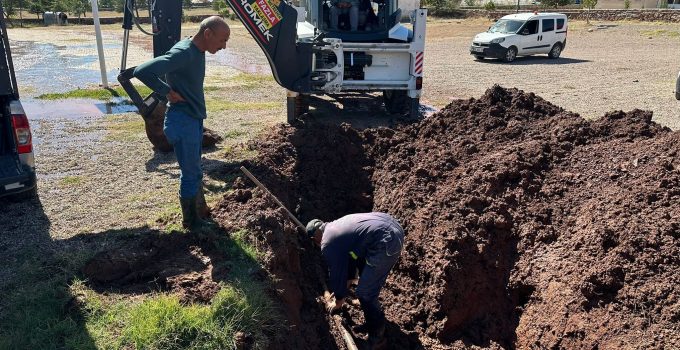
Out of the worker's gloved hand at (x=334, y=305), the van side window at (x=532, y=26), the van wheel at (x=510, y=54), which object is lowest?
the worker's gloved hand at (x=334, y=305)

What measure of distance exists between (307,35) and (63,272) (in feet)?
22.5

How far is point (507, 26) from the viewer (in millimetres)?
21406

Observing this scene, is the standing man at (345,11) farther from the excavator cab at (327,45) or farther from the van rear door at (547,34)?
the van rear door at (547,34)

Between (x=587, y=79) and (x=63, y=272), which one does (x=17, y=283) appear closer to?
(x=63, y=272)

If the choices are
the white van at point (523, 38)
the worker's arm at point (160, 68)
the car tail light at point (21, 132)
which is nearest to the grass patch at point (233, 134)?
the car tail light at point (21, 132)

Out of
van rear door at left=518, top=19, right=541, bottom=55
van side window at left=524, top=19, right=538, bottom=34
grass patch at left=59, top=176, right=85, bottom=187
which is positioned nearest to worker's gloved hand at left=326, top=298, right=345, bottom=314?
grass patch at left=59, top=176, right=85, bottom=187

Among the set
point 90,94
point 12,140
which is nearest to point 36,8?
point 90,94

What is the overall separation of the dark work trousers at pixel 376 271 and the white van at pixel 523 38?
17878 millimetres

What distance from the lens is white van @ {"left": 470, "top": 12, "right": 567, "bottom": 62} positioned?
20.6 m

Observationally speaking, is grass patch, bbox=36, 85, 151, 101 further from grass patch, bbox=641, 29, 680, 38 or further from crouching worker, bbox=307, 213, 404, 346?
grass patch, bbox=641, 29, 680, 38

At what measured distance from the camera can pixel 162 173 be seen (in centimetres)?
729

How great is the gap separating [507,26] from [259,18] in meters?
16.1

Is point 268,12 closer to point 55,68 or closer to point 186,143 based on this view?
point 186,143

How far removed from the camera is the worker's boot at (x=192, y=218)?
500 centimetres
